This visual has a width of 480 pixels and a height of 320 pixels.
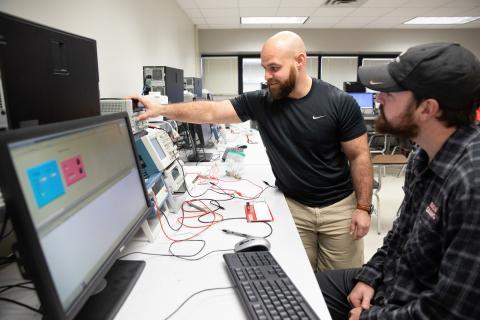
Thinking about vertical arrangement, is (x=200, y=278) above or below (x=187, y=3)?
below

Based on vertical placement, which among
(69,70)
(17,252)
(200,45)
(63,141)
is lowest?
(17,252)

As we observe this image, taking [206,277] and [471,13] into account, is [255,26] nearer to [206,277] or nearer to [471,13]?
[471,13]

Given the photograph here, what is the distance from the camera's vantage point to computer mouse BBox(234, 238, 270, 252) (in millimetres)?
1114

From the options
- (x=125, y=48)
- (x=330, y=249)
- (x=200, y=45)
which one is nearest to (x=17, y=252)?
(x=330, y=249)

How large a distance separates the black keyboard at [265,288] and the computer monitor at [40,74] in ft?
2.31

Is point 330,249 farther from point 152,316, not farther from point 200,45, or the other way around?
point 200,45

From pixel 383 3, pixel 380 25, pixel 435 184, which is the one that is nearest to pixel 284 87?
pixel 435 184

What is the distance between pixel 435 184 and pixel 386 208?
3.05 metres

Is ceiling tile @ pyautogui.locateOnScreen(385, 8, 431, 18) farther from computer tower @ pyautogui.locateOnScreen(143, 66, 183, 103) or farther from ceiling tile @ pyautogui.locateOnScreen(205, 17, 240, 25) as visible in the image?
computer tower @ pyautogui.locateOnScreen(143, 66, 183, 103)

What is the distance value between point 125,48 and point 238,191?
1964mm

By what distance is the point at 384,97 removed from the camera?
1058 mm

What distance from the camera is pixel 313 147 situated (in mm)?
1679

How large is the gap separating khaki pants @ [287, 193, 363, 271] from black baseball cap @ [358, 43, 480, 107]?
3.06 feet

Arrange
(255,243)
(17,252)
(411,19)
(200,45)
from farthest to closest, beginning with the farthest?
(200,45) → (411,19) → (255,243) → (17,252)
